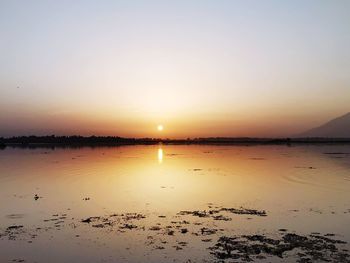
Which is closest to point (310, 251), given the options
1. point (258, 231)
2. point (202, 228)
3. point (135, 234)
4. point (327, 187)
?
point (258, 231)

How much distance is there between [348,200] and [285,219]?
7.46 meters

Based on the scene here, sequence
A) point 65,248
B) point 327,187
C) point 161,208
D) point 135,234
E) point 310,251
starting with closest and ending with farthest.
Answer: point 310,251, point 65,248, point 135,234, point 161,208, point 327,187

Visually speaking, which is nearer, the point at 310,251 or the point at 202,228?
the point at 310,251

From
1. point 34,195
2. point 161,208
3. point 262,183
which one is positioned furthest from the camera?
point 262,183

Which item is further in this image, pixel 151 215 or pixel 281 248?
pixel 151 215

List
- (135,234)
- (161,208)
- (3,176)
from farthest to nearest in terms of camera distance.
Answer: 1. (3,176)
2. (161,208)
3. (135,234)

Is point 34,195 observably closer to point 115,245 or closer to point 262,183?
point 115,245

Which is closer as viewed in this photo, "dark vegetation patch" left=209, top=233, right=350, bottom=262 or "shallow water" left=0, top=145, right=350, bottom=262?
"dark vegetation patch" left=209, top=233, right=350, bottom=262

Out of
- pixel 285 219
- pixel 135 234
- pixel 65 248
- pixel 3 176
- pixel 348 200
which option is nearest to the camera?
pixel 65 248

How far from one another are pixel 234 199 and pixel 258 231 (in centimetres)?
857

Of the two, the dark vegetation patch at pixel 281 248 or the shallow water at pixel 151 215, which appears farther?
the shallow water at pixel 151 215

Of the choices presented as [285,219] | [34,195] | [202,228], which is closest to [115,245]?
[202,228]

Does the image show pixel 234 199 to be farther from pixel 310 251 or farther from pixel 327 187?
pixel 310 251

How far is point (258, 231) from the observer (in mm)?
16250
